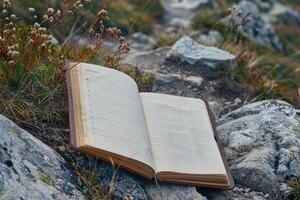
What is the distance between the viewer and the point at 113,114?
376cm

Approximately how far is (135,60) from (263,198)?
2.73 m

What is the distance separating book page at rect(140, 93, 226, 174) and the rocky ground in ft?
0.48

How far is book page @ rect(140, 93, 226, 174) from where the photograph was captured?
3.83 meters

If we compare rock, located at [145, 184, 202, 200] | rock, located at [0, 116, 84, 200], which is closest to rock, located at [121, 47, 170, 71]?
rock, located at [145, 184, 202, 200]

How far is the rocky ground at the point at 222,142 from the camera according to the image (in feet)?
10.8

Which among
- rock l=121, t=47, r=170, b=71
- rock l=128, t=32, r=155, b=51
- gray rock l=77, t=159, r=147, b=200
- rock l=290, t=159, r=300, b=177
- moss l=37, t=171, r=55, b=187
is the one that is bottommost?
rock l=128, t=32, r=155, b=51

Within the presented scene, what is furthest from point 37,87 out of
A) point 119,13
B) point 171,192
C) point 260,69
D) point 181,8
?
point 181,8

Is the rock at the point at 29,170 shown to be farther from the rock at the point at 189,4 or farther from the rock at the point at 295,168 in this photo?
the rock at the point at 189,4

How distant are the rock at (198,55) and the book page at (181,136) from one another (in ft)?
5.75

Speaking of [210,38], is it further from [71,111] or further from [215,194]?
[71,111]

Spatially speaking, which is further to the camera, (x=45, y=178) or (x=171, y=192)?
(x=171, y=192)

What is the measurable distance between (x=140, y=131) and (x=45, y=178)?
2.32 feet

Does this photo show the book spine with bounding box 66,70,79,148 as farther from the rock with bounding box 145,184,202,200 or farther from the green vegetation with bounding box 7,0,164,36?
the green vegetation with bounding box 7,0,164,36

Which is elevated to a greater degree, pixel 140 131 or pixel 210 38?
pixel 140 131
